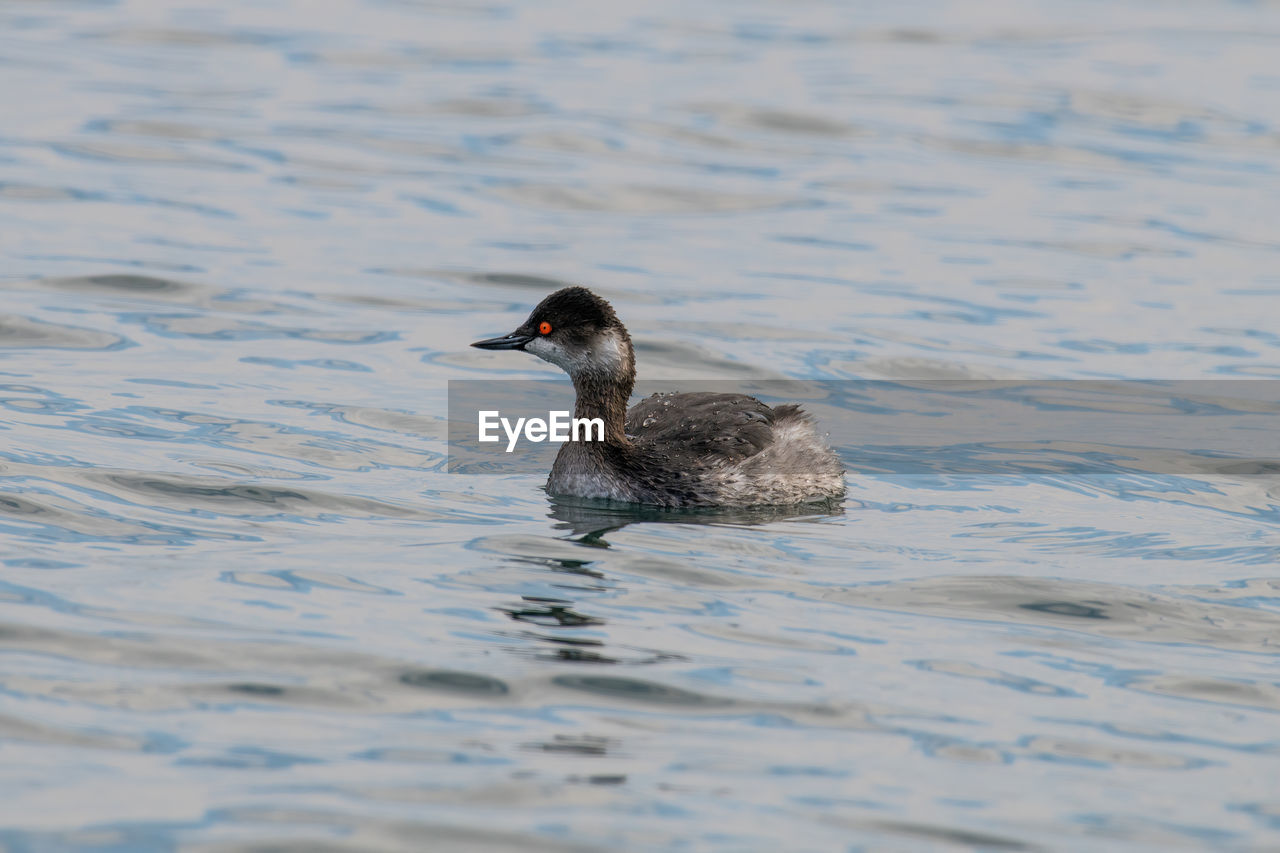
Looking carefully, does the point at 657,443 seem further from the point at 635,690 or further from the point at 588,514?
the point at 635,690

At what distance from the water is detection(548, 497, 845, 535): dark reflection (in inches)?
3.1

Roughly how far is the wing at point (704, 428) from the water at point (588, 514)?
707mm

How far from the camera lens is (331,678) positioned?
7.81 metres

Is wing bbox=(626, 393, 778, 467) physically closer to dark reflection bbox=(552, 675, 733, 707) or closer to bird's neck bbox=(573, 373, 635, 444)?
bird's neck bbox=(573, 373, 635, 444)

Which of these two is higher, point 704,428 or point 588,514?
point 704,428

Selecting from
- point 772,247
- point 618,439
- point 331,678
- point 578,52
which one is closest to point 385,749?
point 331,678

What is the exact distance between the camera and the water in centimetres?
692

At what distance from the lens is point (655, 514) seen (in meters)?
10.9

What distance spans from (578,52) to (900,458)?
19.5 meters

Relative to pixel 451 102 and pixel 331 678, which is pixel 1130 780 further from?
pixel 451 102

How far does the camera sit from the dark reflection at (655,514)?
10641 millimetres

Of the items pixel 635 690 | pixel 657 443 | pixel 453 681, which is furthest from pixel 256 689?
pixel 657 443

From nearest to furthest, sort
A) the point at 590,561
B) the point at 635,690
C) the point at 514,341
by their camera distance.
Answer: the point at 635,690, the point at 590,561, the point at 514,341

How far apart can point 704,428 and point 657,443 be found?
31 cm
